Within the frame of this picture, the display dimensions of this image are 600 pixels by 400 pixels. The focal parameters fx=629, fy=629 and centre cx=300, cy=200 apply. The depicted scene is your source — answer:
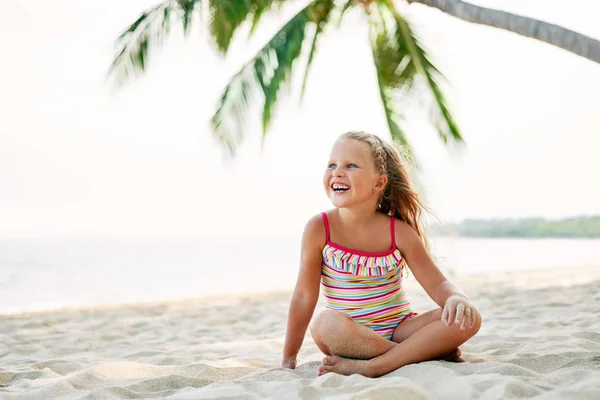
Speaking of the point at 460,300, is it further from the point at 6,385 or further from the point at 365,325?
the point at 6,385

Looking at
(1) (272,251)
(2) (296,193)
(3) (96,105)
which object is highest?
(3) (96,105)

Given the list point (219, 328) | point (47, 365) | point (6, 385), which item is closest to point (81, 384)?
point (6, 385)

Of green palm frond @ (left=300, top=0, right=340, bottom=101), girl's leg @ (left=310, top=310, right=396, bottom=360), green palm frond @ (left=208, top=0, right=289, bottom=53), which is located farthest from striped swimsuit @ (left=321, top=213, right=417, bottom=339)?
green palm frond @ (left=300, top=0, right=340, bottom=101)

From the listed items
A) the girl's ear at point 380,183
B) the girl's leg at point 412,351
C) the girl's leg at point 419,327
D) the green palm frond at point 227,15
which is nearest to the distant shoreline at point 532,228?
the green palm frond at point 227,15

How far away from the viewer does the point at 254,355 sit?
→ 11.3 ft

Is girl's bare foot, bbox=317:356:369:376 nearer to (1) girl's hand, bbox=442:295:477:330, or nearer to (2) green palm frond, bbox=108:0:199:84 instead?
(1) girl's hand, bbox=442:295:477:330

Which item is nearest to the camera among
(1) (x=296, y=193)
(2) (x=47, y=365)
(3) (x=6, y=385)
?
(3) (x=6, y=385)

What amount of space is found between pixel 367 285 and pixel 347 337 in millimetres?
280

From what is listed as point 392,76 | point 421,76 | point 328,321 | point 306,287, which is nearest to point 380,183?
point 306,287

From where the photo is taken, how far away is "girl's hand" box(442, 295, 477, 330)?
228 centimetres

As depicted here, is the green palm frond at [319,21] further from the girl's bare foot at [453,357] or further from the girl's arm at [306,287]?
the girl's bare foot at [453,357]

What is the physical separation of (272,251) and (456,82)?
1351 cm

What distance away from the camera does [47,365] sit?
10.1 feet

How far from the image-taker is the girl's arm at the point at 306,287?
268 cm
